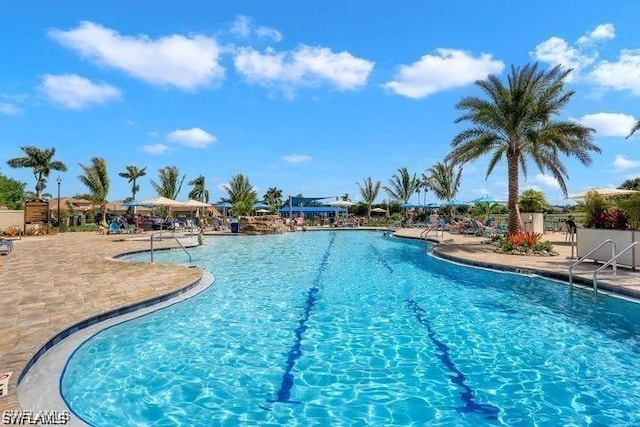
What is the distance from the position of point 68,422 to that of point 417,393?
3351 mm

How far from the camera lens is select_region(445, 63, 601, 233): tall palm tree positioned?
623 inches

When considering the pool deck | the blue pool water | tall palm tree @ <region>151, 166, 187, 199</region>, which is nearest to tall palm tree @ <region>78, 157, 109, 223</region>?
tall palm tree @ <region>151, 166, 187, 199</region>

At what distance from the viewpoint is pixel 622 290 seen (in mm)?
8008

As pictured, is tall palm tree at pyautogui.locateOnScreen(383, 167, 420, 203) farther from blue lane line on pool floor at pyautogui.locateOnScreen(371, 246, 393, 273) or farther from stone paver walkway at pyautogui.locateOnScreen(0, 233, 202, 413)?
stone paver walkway at pyautogui.locateOnScreen(0, 233, 202, 413)

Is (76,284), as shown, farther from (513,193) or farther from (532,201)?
(532,201)

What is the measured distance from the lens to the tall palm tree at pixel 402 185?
46906 millimetres

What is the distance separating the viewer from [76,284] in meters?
8.52

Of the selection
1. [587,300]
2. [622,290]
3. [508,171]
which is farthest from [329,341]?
[508,171]

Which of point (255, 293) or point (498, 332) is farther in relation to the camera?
point (255, 293)

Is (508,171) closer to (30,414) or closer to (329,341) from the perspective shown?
Result: (329,341)

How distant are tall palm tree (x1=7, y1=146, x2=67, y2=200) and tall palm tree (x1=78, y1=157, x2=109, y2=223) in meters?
11.2

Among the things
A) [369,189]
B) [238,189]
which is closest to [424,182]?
[369,189]

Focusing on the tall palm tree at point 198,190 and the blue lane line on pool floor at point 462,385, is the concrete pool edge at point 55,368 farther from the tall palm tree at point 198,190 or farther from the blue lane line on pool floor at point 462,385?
the tall palm tree at point 198,190

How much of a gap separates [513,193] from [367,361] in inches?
567
